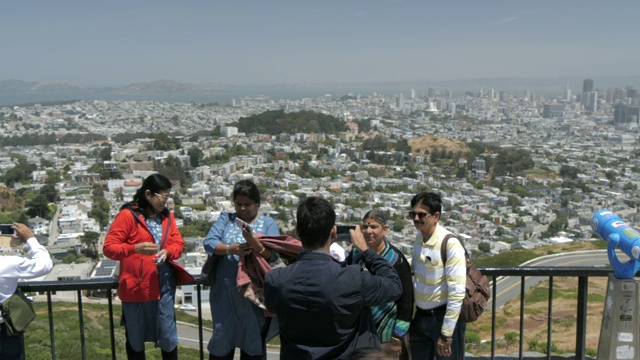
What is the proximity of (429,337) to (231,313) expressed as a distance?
3.88 feet

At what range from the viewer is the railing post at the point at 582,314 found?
3808 millimetres

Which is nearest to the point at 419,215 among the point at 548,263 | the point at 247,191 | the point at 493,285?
the point at 493,285

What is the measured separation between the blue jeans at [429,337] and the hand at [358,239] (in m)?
0.74

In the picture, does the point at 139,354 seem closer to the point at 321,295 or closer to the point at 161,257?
the point at 161,257

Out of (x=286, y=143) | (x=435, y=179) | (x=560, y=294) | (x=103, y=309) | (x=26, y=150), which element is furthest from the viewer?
(x=286, y=143)

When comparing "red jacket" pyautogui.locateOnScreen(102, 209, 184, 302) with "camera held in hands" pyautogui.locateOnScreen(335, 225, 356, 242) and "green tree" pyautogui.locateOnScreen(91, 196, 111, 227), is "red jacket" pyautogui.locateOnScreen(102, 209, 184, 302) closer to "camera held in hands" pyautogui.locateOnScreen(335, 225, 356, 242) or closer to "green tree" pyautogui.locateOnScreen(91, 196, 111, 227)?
"camera held in hands" pyautogui.locateOnScreen(335, 225, 356, 242)

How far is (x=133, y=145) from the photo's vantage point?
76.1m

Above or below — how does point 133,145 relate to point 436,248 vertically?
below

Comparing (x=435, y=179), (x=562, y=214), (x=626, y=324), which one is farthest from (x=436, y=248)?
(x=435, y=179)

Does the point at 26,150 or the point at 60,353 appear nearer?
the point at 60,353

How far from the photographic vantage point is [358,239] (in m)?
Answer: 2.76

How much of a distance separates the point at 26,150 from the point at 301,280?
8382 centimetres

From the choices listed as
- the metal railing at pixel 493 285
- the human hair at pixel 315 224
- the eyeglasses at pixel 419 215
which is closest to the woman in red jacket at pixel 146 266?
the metal railing at pixel 493 285

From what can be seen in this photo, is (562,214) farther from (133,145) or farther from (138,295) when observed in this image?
(133,145)
